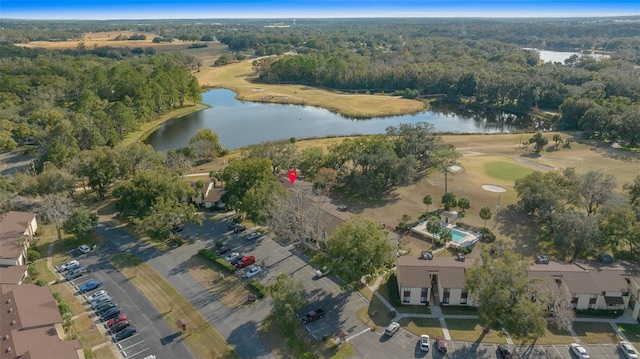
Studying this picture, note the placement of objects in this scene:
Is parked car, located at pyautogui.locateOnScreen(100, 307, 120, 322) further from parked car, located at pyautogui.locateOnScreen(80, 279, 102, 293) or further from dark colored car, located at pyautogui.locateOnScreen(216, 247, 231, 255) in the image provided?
dark colored car, located at pyautogui.locateOnScreen(216, 247, 231, 255)

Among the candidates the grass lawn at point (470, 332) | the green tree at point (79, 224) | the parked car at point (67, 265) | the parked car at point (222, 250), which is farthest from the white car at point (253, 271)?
the green tree at point (79, 224)

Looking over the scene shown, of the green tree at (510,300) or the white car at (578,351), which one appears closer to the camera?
the green tree at (510,300)

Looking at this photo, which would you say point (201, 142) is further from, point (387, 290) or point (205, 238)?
point (387, 290)

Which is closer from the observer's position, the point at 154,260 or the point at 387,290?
the point at 387,290

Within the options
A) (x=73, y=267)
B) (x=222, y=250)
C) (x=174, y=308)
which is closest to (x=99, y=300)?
(x=174, y=308)

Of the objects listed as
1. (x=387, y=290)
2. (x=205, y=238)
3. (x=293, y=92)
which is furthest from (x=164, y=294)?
(x=293, y=92)

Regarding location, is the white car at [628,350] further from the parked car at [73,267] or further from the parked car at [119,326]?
the parked car at [73,267]

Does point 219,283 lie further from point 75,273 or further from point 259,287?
point 75,273

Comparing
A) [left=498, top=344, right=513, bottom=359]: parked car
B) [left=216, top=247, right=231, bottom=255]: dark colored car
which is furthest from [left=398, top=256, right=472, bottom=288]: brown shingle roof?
[left=216, top=247, right=231, bottom=255]: dark colored car
